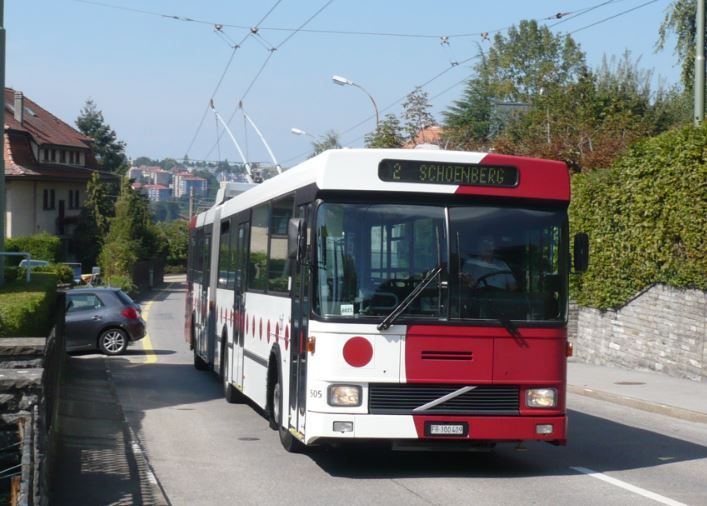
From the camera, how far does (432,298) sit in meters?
10.3

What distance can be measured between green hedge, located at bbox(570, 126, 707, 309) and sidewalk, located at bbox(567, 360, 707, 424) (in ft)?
5.97

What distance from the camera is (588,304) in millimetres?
26453

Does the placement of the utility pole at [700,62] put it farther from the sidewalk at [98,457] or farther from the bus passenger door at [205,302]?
the sidewalk at [98,457]

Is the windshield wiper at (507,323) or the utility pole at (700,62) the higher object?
the utility pole at (700,62)

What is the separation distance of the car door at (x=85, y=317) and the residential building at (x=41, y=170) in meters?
36.1

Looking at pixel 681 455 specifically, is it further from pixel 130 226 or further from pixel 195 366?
pixel 130 226

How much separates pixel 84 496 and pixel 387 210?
3524mm

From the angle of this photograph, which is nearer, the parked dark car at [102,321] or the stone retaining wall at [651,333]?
the stone retaining wall at [651,333]

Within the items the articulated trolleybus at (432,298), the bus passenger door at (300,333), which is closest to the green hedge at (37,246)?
the bus passenger door at (300,333)

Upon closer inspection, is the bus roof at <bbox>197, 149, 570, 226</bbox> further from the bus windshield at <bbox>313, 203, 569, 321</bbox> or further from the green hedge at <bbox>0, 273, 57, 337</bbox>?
the green hedge at <bbox>0, 273, 57, 337</bbox>

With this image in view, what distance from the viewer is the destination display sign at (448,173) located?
10.4m

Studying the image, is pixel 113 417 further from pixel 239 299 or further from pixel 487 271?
pixel 487 271

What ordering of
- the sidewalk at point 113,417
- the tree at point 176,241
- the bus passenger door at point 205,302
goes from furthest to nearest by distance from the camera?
the tree at point 176,241 < the bus passenger door at point 205,302 < the sidewalk at point 113,417

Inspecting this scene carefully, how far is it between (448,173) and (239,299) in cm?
590
